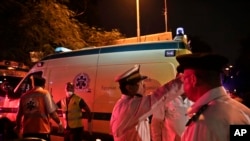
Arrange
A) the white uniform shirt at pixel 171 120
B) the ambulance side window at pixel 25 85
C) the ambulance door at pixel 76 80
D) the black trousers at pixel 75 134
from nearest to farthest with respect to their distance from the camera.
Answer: the white uniform shirt at pixel 171 120 → the ambulance door at pixel 76 80 → the black trousers at pixel 75 134 → the ambulance side window at pixel 25 85

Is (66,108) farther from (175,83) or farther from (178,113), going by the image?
(175,83)

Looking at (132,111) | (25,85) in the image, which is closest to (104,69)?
(25,85)

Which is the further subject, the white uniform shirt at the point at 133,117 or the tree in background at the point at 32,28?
the tree in background at the point at 32,28

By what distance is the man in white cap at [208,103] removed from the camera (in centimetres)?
253

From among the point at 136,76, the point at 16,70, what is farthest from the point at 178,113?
the point at 16,70

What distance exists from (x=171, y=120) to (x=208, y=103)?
3107mm

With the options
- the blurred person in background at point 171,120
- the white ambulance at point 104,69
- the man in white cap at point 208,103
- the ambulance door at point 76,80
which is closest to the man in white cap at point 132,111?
the blurred person in background at point 171,120

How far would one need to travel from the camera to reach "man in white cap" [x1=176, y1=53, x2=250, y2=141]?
8.30 ft

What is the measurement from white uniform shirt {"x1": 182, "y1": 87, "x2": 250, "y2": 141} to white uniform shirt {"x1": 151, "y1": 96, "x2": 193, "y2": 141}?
2955 millimetres

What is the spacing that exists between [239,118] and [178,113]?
3.16 meters

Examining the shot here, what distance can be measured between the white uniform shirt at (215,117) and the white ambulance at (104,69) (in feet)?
14.6

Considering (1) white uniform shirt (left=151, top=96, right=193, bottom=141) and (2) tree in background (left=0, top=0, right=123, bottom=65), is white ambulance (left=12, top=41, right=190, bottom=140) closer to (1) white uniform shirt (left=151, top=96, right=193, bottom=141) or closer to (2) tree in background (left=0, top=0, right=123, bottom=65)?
(1) white uniform shirt (left=151, top=96, right=193, bottom=141)

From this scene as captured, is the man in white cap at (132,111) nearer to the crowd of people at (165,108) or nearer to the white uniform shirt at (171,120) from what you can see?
the crowd of people at (165,108)

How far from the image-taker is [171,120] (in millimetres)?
5738
